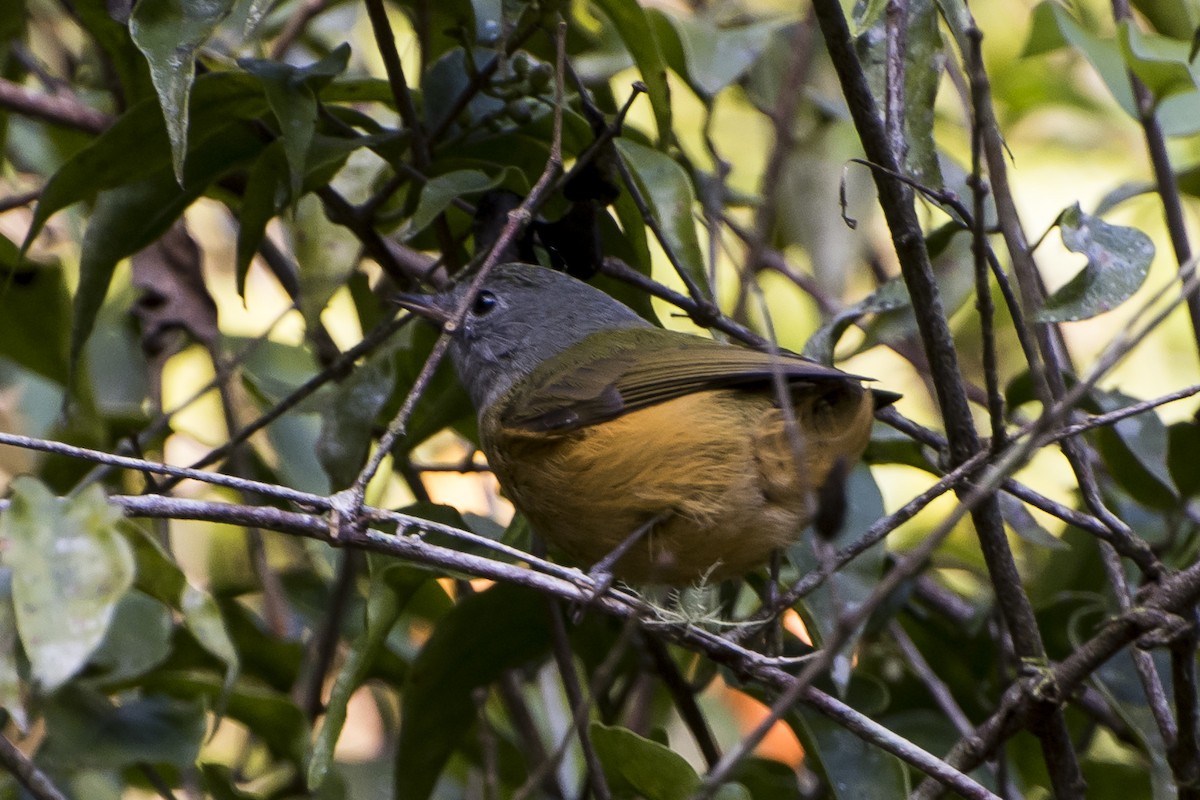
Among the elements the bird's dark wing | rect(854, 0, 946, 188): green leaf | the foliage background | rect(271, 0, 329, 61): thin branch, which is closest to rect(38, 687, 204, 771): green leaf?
the foliage background

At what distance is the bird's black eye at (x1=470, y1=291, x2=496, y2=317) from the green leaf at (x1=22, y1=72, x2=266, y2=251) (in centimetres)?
94

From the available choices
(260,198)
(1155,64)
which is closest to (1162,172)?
(1155,64)

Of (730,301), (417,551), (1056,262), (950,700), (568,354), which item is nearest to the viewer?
(417,551)

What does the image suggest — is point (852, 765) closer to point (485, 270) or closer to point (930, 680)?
point (930, 680)

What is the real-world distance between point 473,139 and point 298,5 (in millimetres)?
1421

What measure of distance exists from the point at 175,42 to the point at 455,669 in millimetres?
1428

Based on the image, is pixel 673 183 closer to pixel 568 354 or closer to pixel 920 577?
pixel 568 354

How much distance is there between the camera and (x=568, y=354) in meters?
3.35

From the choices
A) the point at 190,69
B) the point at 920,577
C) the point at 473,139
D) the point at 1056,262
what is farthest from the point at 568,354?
the point at 1056,262

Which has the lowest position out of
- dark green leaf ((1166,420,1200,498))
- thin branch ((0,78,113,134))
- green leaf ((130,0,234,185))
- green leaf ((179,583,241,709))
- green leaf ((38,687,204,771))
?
green leaf ((38,687,204,771))

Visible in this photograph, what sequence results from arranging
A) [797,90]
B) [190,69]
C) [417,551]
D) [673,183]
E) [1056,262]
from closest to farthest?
[417,551] → [190,69] → [673,183] → [797,90] → [1056,262]

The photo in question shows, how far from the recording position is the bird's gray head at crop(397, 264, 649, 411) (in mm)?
3334

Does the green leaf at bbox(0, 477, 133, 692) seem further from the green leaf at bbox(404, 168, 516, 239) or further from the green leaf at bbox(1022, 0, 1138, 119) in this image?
the green leaf at bbox(1022, 0, 1138, 119)

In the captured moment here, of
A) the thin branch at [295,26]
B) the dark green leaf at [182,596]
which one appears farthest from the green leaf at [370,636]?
the thin branch at [295,26]
